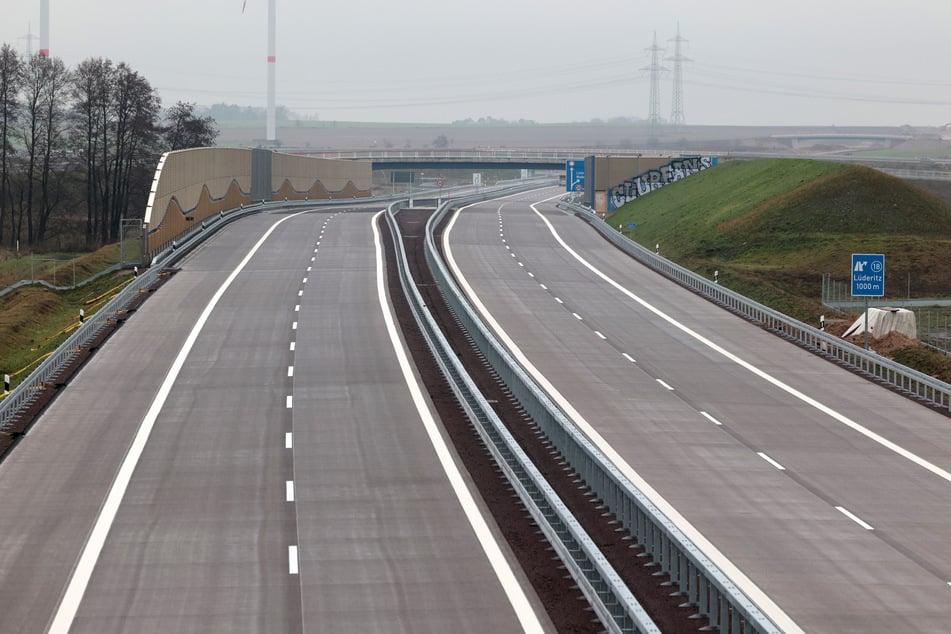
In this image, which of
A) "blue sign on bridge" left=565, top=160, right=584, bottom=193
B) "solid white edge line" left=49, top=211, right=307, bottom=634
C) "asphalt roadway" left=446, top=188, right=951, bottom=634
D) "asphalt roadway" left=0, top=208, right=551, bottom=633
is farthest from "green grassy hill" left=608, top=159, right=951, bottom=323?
"blue sign on bridge" left=565, top=160, right=584, bottom=193

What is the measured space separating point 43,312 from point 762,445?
33.3 m

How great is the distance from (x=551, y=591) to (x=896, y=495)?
31.0 feet

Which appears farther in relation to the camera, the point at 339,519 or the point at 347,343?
the point at 347,343

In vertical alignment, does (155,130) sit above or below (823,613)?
above

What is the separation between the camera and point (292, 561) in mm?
18922

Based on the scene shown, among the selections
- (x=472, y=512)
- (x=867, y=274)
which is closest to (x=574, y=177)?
(x=867, y=274)

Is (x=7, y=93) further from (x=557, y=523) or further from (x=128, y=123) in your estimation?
(x=557, y=523)

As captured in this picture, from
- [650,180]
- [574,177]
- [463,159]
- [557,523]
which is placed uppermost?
[463,159]

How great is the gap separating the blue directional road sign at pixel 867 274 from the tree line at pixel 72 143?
57.9m

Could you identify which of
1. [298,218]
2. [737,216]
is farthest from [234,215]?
[737,216]

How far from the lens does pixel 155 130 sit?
98062 mm

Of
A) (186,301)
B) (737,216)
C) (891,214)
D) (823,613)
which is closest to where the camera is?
(823,613)

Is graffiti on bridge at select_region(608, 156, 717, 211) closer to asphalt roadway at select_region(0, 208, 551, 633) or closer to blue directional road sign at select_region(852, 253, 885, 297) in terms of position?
blue directional road sign at select_region(852, 253, 885, 297)

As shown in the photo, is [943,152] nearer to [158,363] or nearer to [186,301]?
[186,301]
